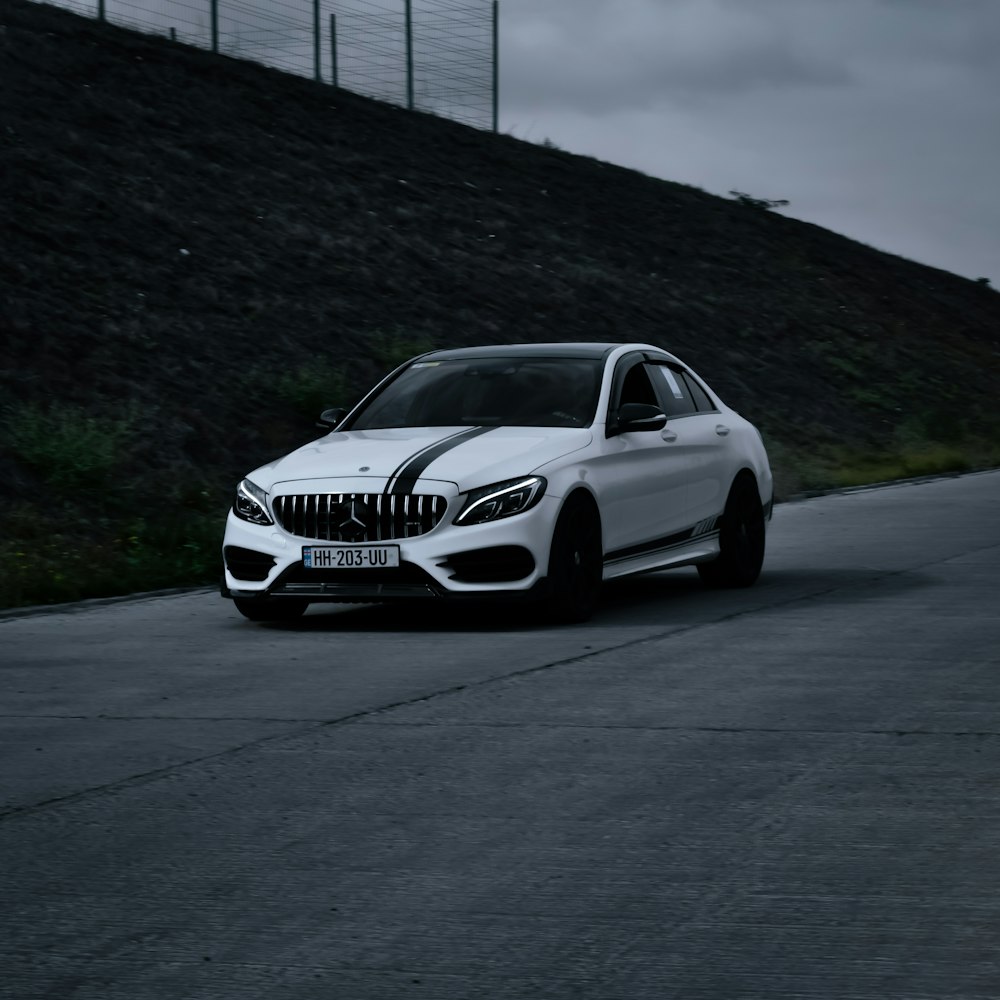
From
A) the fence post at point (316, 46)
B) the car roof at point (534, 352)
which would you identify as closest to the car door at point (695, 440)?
the car roof at point (534, 352)

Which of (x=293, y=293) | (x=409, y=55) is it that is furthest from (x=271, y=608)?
(x=409, y=55)

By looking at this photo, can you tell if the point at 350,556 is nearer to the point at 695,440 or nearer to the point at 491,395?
the point at 491,395

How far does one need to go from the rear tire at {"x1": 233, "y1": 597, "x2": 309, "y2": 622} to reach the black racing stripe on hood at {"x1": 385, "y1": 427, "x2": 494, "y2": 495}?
35.1 inches

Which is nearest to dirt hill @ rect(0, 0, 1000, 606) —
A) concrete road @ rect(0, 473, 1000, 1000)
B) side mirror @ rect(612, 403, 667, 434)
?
side mirror @ rect(612, 403, 667, 434)

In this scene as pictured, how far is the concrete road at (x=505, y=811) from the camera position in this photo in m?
4.62

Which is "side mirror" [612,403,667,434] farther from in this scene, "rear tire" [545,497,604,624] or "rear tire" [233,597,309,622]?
"rear tire" [233,597,309,622]

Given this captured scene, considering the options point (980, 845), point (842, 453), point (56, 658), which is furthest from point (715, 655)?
point (842, 453)

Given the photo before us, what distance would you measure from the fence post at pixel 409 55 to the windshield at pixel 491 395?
29544mm

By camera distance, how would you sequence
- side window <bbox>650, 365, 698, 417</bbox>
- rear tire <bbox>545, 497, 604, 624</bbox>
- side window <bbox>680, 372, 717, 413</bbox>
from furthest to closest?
side window <bbox>680, 372, 717, 413</bbox> < side window <bbox>650, 365, 698, 417</bbox> < rear tire <bbox>545, 497, 604, 624</bbox>

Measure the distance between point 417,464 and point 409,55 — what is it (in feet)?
108

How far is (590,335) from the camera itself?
115 feet

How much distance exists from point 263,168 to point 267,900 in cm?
3016

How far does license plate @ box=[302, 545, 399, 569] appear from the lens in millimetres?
10781

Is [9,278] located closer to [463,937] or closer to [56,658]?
[56,658]
